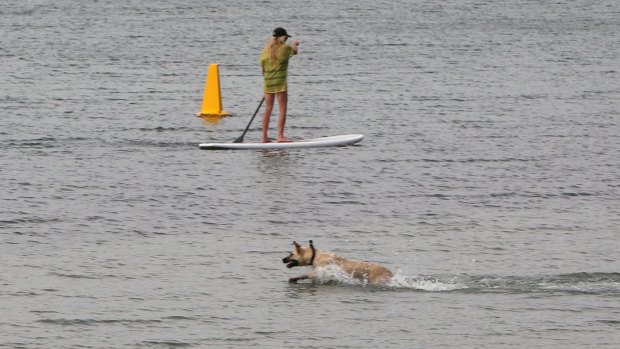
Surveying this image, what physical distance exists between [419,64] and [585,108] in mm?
8478

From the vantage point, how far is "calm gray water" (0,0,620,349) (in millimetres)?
13883

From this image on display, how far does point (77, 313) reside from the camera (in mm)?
13992

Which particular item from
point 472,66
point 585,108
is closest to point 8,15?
point 472,66

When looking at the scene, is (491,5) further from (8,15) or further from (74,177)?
(74,177)

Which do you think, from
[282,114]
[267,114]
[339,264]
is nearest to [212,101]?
[267,114]

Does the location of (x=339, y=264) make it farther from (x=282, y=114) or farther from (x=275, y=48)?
(x=275, y=48)

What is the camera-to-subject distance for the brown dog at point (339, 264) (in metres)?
14.8

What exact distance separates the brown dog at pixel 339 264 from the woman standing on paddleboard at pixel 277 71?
8.38 m

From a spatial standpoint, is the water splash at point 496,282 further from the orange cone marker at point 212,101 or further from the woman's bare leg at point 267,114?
the orange cone marker at point 212,101

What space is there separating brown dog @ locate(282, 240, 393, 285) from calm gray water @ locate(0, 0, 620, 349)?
0.44 ft

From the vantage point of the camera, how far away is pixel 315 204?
62.4 ft

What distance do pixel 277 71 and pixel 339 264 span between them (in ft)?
28.8

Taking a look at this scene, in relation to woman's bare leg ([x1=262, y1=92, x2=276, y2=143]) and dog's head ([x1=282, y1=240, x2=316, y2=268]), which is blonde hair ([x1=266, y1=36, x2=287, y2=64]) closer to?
woman's bare leg ([x1=262, y1=92, x2=276, y2=143])

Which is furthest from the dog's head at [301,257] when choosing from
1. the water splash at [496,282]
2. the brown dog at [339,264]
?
the water splash at [496,282]
